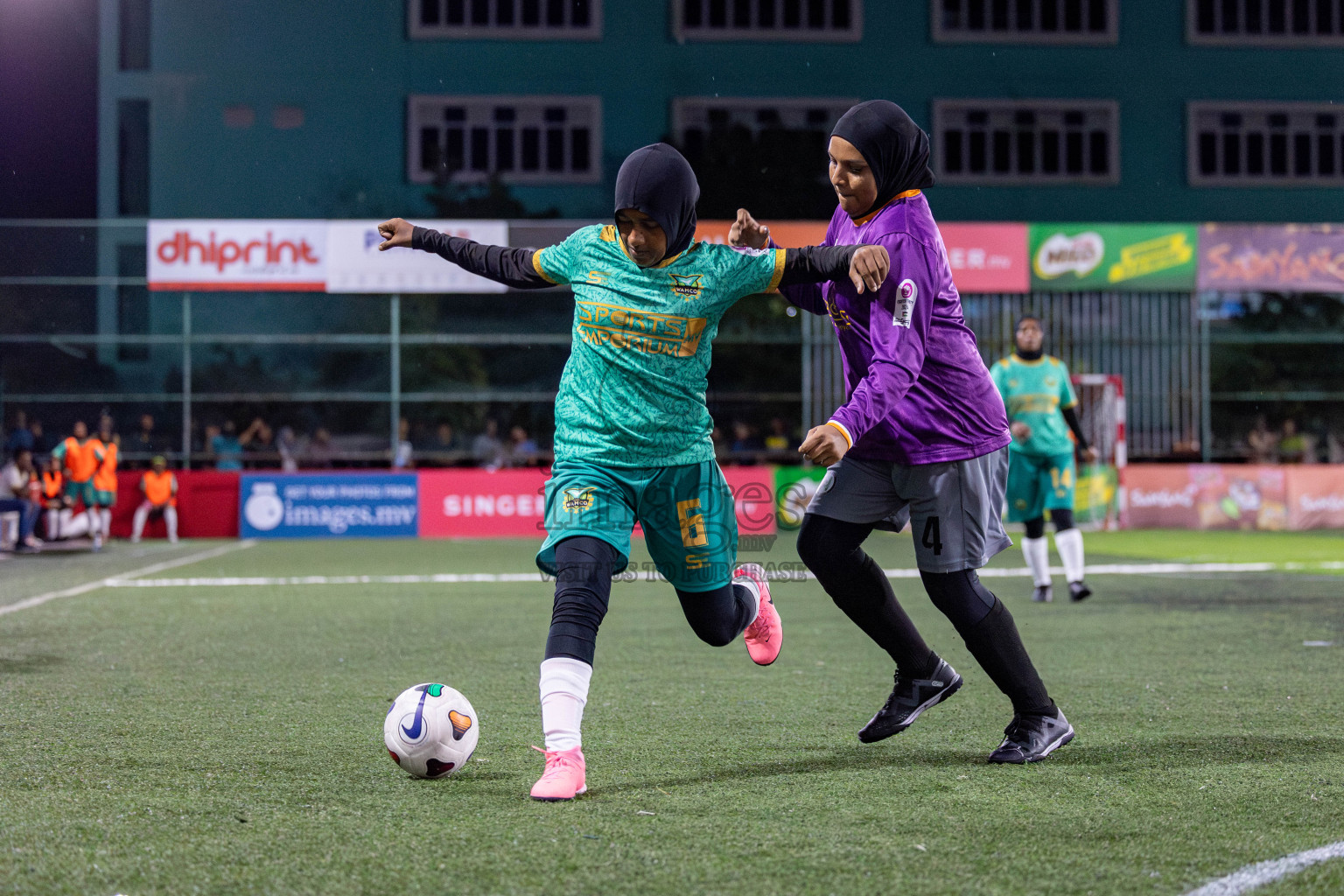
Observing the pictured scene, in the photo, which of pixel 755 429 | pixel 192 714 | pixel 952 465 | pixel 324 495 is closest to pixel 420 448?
pixel 324 495

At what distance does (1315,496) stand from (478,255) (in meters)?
20.2

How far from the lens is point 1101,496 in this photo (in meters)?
21.0

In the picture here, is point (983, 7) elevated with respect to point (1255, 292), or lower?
elevated

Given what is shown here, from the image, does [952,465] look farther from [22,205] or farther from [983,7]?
[22,205]

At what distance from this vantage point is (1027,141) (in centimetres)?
2941

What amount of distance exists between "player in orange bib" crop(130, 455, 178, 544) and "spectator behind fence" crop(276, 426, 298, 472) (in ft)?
6.88

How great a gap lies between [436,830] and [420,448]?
1987 cm

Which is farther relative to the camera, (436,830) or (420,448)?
(420,448)

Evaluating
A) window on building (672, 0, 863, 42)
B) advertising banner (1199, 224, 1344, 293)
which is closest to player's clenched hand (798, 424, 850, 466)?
advertising banner (1199, 224, 1344, 293)

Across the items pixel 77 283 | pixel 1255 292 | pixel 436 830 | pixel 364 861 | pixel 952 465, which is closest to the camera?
pixel 364 861

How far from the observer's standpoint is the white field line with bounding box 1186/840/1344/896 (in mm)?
2738

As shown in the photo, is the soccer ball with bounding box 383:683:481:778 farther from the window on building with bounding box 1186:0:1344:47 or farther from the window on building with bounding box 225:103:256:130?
the window on building with bounding box 1186:0:1344:47

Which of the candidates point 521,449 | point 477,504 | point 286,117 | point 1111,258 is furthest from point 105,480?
point 1111,258

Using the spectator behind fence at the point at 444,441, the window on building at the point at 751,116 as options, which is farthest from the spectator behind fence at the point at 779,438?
the window on building at the point at 751,116
